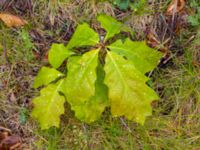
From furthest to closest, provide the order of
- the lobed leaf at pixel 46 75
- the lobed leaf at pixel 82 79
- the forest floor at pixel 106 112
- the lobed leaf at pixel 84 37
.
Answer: the forest floor at pixel 106 112 → the lobed leaf at pixel 46 75 → the lobed leaf at pixel 84 37 → the lobed leaf at pixel 82 79

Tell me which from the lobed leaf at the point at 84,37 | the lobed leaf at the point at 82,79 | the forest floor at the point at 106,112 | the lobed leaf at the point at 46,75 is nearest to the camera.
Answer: the lobed leaf at the point at 82,79

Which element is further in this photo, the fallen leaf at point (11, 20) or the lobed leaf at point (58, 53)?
the fallen leaf at point (11, 20)

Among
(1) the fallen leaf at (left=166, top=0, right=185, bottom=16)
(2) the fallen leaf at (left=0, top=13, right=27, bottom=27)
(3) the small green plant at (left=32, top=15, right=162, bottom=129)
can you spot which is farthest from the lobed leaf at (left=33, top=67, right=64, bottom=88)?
(1) the fallen leaf at (left=166, top=0, right=185, bottom=16)

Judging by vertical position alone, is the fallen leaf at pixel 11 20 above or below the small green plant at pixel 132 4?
below

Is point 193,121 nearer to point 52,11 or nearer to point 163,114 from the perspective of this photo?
point 163,114

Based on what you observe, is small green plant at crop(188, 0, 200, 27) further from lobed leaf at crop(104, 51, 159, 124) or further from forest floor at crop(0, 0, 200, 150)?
lobed leaf at crop(104, 51, 159, 124)

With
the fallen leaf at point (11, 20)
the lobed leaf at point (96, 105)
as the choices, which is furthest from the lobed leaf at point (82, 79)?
the fallen leaf at point (11, 20)

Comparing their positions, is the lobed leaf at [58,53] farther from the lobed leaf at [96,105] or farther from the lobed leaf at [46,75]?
the lobed leaf at [96,105]
